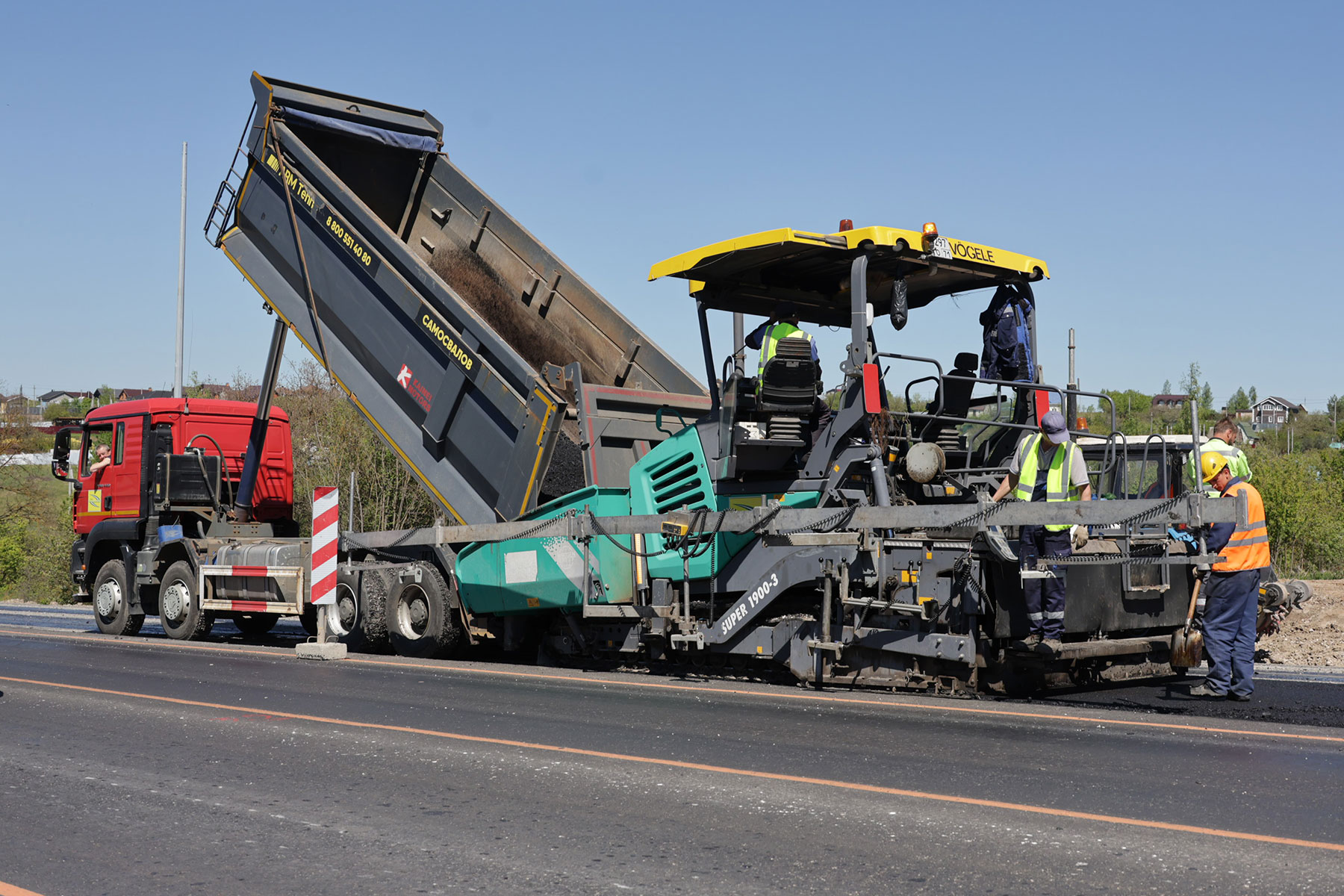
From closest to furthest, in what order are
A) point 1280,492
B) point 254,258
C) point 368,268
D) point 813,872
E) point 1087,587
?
1. point 813,872
2. point 1087,587
3. point 368,268
4. point 254,258
5. point 1280,492

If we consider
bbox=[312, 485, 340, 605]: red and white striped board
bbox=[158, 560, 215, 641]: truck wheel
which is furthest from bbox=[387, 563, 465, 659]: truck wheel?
bbox=[158, 560, 215, 641]: truck wheel

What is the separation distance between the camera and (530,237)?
456 inches

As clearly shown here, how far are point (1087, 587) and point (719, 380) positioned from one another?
291cm

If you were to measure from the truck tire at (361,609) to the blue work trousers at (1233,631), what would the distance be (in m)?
6.90

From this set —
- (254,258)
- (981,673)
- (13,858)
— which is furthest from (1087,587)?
(254,258)

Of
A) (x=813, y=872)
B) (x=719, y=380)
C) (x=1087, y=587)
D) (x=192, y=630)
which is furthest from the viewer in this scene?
(x=192, y=630)

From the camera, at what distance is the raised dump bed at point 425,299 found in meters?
10.0

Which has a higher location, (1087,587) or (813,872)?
(1087,587)

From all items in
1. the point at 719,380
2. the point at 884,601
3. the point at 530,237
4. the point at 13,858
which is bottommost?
the point at 13,858

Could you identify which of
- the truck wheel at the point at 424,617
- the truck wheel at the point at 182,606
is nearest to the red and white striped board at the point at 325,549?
the truck wheel at the point at 424,617

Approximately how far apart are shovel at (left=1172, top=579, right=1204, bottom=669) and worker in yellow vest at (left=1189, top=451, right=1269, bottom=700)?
412 mm

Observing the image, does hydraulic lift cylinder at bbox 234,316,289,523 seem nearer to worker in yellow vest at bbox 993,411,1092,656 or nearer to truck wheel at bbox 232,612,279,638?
truck wheel at bbox 232,612,279,638

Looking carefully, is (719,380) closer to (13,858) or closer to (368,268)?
(368,268)

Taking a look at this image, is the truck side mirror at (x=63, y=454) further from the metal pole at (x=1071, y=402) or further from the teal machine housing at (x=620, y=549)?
the metal pole at (x=1071, y=402)
